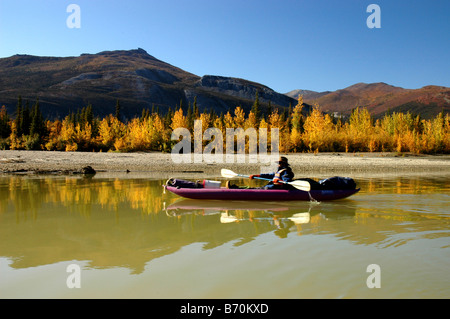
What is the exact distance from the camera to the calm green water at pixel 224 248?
17.6 feet

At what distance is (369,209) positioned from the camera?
11.9 metres

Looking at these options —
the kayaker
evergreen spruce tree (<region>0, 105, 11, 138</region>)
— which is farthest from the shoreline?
evergreen spruce tree (<region>0, 105, 11, 138</region>)

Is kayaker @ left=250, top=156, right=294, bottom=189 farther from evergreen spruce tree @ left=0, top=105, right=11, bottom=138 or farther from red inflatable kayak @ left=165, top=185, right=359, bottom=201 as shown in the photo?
evergreen spruce tree @ left=0, top=105, right=11, bottom=138

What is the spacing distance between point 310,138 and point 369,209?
29.3 meters

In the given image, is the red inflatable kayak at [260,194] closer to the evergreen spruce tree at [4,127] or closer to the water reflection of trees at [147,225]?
the water reflection of trees at [147,225]

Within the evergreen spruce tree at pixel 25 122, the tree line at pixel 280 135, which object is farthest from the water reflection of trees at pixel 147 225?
the evergreen spruce tree at pixel 25 122

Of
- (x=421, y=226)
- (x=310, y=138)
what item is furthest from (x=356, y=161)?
(x=421, y=226)

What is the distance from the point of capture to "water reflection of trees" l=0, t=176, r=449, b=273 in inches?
281

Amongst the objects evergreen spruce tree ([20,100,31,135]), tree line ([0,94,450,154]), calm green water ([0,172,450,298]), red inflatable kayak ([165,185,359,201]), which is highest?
evergreen spruce tree ([20,100,31,135])

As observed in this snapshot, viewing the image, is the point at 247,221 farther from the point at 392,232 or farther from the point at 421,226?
the point at 421,226

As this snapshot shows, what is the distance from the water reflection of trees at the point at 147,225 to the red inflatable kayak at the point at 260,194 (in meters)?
0.30

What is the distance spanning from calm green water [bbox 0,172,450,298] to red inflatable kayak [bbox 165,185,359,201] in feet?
1.07

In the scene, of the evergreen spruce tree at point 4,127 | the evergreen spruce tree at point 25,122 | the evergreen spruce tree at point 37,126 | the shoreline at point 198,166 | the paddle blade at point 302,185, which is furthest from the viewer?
the evergreen spruce tree at point 4,127

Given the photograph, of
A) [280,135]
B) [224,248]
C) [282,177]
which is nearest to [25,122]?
[280,135]
